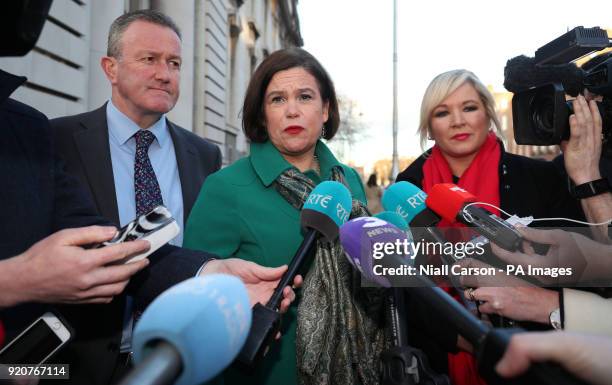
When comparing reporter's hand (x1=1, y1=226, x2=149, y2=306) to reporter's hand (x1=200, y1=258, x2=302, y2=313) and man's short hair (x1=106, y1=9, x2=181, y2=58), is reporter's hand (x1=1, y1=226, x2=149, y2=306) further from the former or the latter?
man's short hair (x1=106, y1=9, x2=181, y2=58)

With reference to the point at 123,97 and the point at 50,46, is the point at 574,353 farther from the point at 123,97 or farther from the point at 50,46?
the point at 50,46

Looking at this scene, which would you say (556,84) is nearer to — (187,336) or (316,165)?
(316,165)

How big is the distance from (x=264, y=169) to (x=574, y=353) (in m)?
1.41

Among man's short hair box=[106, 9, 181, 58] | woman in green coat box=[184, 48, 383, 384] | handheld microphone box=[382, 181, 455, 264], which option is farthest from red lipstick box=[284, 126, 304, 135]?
man's short hair box=[106, 9, 181, 58]

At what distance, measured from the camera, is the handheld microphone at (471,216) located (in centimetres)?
130

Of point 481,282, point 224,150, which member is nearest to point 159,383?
point 481,282

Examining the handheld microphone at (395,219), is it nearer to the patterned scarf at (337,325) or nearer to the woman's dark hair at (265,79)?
the patterned scarf at (337,325)

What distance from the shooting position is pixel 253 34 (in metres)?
15.2

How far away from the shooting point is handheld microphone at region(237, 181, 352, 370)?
107 centimetres

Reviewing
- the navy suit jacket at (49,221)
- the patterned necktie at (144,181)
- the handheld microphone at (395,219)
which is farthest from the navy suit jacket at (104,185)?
the handheld microphone at (395,219)

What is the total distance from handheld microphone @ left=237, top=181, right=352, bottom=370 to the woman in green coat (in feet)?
0.92

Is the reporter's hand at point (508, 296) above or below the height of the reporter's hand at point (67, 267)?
below

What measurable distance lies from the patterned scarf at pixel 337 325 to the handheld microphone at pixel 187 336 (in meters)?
0.85

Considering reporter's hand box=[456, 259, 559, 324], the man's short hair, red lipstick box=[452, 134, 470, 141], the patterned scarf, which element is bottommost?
the patterned scarf
